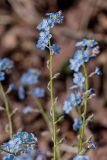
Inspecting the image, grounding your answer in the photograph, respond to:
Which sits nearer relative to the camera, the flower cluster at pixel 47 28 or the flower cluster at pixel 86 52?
the flower cluster at pixel 47 28

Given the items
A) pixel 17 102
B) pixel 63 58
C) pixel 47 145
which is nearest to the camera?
pixel 47 145

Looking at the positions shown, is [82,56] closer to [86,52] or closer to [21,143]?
[86,52]

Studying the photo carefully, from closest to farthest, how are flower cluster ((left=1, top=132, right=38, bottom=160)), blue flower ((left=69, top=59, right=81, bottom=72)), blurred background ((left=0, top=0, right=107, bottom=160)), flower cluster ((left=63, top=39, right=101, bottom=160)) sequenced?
flower cluster ((left=1, top=132, right=38, bottom=160)), flower cluster ((left=63, top=39, right=101, bottom=160)), blue flower ((left=69, top=59, right=81, bottom=72)), blurred background ((left=0, top=0, right=107, bottom=160))

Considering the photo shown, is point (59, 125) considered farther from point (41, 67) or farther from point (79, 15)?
point (79, 15)

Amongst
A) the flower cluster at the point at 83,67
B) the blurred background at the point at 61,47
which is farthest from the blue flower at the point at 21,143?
the blurred background at the point at 61,47

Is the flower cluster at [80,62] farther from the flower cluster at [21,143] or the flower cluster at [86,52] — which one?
the flower cluster at [21,143]

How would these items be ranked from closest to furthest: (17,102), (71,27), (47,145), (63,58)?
(47,145) → (17,102) → (63,58) → (71,27)

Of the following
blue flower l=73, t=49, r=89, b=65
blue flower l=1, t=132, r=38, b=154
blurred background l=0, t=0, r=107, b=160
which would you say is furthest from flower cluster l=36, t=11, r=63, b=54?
blurred background l=0, t=0, r=107, b=160

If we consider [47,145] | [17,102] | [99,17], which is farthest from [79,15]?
[47,145]

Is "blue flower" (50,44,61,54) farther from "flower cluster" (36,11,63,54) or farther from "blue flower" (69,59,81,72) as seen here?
"blue flower" (69,59,81,72)
